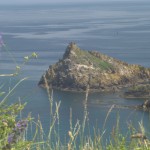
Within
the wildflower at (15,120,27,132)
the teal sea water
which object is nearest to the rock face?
the teal sea water

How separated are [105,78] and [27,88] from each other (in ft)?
29.8

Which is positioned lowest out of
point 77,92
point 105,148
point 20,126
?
point 77,92

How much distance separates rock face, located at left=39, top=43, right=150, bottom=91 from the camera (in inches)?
2147

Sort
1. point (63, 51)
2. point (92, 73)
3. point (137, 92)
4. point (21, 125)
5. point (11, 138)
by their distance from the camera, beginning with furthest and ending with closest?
point (63, 51)
point (92, 73)
point (137, 92)
point (21, 125)
point (11, 138)

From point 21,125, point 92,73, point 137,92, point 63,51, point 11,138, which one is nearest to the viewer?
point 11,138

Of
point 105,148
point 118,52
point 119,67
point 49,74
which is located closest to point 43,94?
point 49,74

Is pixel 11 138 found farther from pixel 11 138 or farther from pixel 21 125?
pixel 21 125

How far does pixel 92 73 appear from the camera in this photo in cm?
5538

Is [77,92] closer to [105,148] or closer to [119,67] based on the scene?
[119,67]

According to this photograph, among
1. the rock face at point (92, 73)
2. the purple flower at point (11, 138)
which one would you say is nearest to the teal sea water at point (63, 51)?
the rock face at point (92, 73)

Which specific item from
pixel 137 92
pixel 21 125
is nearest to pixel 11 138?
pixel 21 125

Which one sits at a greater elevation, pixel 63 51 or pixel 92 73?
pixel 63 51

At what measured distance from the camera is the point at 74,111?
135 feet

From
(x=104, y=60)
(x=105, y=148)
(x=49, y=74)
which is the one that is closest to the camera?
(x=105, y=148)
